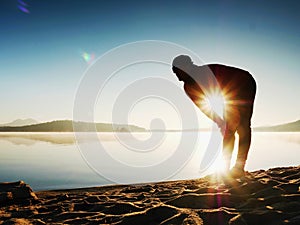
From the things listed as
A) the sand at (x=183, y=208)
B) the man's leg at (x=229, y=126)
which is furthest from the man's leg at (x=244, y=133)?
the sand at (x=183, y=208)

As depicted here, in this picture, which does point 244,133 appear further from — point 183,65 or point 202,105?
point 183,65

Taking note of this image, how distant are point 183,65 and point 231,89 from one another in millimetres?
913

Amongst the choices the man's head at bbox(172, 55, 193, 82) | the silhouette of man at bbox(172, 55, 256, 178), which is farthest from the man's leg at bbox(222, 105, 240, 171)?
the man's head at bbox(172, 55, 193, 82)

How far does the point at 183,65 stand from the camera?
176 inches

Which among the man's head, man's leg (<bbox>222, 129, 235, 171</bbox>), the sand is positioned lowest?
the sand

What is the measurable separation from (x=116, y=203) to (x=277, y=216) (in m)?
1.91

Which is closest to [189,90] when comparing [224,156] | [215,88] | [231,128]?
[215,88]

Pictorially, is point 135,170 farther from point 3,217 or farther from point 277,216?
point 277,216

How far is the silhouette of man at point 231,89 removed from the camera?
14.5ft

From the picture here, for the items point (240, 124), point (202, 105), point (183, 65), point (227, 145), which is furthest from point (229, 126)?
point (183, 65)

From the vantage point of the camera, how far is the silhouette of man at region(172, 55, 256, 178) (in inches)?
174

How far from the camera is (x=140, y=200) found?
3.66 m

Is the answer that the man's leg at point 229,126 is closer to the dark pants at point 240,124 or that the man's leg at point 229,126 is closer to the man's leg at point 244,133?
the dark pants at point 240,124

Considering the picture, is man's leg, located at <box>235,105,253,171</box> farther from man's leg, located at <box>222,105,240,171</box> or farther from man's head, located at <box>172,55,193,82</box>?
man's head, located at <box>172,55,193,82</box>
